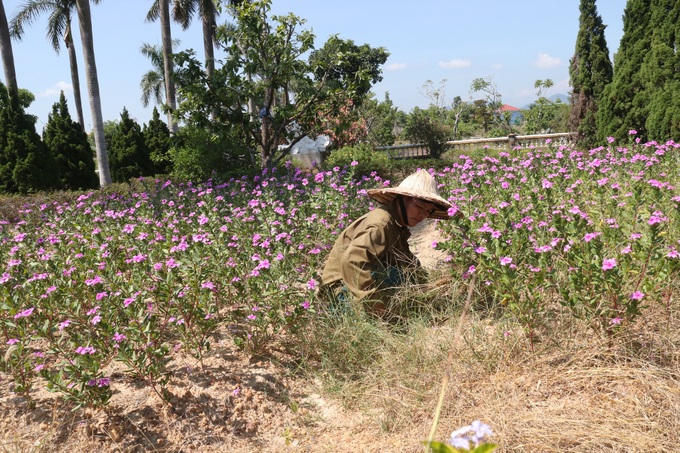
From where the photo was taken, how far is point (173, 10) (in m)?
19.2

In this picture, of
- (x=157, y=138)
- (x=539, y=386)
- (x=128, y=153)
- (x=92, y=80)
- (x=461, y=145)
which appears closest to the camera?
(x=539, y=386)

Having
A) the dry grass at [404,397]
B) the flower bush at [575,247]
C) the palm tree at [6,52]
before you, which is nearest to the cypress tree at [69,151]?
A: the palm tree at [6,52]

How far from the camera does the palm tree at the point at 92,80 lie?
10.8 m

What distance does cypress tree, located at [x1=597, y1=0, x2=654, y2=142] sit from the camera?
9.20 m

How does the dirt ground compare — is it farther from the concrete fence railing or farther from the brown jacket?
the concrete fence railing

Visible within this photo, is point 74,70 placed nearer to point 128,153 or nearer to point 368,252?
point 128,153

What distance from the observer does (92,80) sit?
11281 mm

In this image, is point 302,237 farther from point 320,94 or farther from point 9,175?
point 9,175

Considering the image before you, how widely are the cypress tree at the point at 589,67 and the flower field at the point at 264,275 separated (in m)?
8.40

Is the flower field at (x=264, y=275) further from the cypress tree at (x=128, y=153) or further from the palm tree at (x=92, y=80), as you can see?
the cypress tree at (x=128, y=153)

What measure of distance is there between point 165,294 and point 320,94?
6.41 m

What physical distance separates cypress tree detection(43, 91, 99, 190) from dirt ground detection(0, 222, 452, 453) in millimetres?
10921

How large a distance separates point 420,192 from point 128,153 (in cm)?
1384

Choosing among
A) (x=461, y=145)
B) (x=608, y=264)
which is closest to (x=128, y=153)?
(x=461, y=145)
